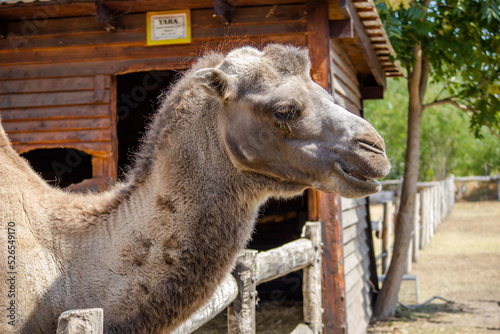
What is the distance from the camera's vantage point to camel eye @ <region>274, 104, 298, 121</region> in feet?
8.43

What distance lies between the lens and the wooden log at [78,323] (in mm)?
1809

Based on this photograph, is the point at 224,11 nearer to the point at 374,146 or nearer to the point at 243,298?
the point at 243,298

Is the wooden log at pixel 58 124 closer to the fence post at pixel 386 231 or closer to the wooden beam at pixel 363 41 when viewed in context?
the wooden beam at pixel 363 41

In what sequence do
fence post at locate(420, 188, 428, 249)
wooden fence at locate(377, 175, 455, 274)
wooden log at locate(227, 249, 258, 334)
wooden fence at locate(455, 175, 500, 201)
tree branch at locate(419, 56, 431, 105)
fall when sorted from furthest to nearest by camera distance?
wooden fence at locate(455, 175, 500, 201) < fence post at locate(420, 188, 428, 249) < wooden fence at locate(377, 175, 455, 274) < tree branch at locate(419, 56, 431, 105) < wooden log at locate(227, 249, 258, 334)

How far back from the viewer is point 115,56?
594 centimetres

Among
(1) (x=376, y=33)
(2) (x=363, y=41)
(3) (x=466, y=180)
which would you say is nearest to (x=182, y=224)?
(2) (x=363, y=41)

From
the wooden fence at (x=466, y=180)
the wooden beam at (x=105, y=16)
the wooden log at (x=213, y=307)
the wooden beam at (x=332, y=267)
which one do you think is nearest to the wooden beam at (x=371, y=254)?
the wooden beam at (x=332, y=267)

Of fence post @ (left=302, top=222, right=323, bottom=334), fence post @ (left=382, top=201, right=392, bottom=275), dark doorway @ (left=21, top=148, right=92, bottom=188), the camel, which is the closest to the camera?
the camel

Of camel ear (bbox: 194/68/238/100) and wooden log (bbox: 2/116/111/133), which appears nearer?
camel ear (bbox: 194/68/238/100)

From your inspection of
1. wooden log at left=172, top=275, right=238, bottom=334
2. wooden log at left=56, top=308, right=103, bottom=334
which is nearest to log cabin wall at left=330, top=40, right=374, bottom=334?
wooden log at left=172, top=275, right=238, bottom=334

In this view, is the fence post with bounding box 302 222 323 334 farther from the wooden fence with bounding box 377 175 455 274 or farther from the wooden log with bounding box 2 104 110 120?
the wooden fence with bounding box 377 175 455 274

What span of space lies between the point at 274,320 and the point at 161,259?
509 cm

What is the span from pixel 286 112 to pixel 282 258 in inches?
71.9

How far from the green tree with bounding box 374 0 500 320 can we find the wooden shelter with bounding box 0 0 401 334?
133cm
